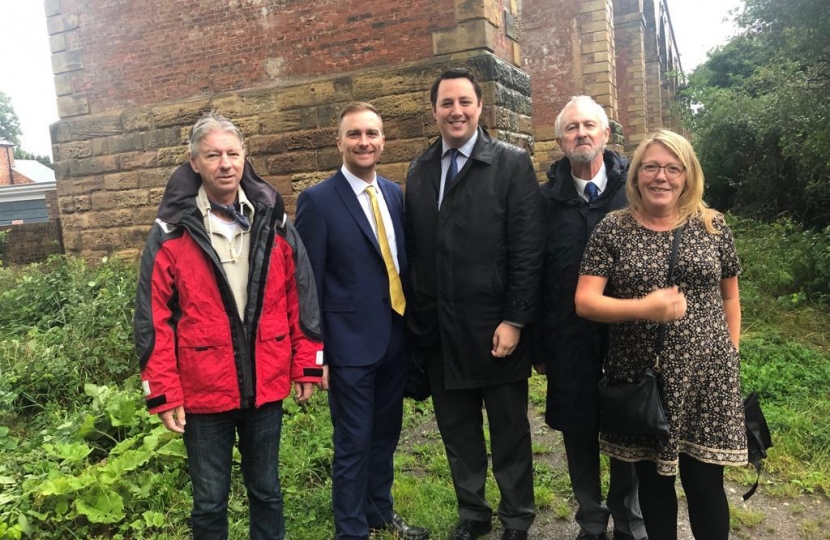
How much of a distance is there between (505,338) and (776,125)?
1231 centimetres

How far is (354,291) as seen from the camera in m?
3.11

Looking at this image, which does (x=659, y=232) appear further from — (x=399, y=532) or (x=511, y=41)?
(x=511, y=41)

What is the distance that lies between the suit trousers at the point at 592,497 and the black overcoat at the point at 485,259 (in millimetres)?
480

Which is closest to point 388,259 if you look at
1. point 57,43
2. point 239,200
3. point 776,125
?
point 239,200

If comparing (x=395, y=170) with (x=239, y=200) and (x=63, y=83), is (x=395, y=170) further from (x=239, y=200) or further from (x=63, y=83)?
(x=63, y=83)

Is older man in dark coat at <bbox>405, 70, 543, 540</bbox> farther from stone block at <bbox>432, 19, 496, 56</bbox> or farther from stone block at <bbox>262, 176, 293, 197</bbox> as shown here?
stone block at <bbox>262, 176, 293, 197</bbox>

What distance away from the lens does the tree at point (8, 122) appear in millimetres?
65250

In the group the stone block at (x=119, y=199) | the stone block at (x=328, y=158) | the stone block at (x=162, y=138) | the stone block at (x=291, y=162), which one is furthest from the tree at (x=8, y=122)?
the stone block at (x=328, y=158)

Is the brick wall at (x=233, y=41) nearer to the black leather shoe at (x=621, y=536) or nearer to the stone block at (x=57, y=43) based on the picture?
the stone block at (x=57, y=43)

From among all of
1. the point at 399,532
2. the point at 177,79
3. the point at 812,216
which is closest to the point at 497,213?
the point at 399,532

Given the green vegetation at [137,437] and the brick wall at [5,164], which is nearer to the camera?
the green vegetation at [137,437]

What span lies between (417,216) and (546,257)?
69 centimetres

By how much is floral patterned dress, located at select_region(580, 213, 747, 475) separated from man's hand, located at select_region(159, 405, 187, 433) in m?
1.84

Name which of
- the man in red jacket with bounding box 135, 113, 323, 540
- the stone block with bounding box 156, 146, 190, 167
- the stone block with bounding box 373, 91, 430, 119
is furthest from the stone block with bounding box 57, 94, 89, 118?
the man in red jacket with bounding box 135, 113, 323, 540
